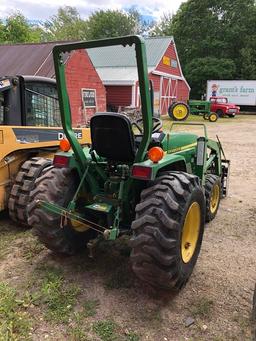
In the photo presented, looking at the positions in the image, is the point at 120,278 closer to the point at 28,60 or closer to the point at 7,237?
the point at 7,237

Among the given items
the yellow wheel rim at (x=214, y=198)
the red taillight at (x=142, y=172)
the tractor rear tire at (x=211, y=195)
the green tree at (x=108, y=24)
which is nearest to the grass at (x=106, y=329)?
the red taillight at (x=142, y=172)

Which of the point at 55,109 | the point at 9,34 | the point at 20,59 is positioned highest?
the point at 9,34

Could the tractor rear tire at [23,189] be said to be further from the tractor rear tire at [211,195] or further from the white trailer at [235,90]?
the white trailer at [235,90]

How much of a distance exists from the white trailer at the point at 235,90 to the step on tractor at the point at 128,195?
1180 inches

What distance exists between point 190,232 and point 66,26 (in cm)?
6341

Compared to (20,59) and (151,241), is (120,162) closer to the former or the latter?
(151,241)

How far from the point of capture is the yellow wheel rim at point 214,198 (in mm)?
5174

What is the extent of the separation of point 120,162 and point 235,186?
418 cm

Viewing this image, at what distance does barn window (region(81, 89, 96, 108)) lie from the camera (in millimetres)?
17559

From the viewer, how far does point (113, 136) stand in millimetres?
3330

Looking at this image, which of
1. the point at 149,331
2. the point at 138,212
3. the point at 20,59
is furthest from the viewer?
the point at 20,59

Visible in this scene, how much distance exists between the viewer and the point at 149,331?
2826 millimetres

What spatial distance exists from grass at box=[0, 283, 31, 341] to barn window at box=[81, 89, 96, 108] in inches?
587

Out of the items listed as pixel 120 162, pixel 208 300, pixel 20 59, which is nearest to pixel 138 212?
pixel 120 162
